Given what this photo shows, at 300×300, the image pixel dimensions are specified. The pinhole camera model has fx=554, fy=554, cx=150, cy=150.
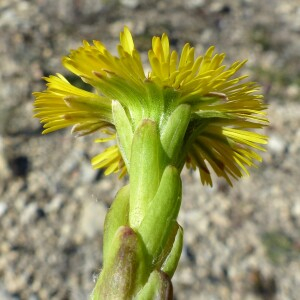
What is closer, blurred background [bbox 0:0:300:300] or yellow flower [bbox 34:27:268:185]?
yellow flower [bbox 34:27:268:185]

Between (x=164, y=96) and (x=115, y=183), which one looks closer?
(x=164, y=96)

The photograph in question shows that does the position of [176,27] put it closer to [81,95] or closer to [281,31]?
[281,31]

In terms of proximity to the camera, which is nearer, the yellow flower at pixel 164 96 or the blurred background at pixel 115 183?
the yellow flower at pixel 164 96

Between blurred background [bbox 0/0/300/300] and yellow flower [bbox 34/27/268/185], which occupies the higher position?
yellow flower [bbox 34/27/268/185]

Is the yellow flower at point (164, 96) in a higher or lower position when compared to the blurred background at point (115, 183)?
higher
